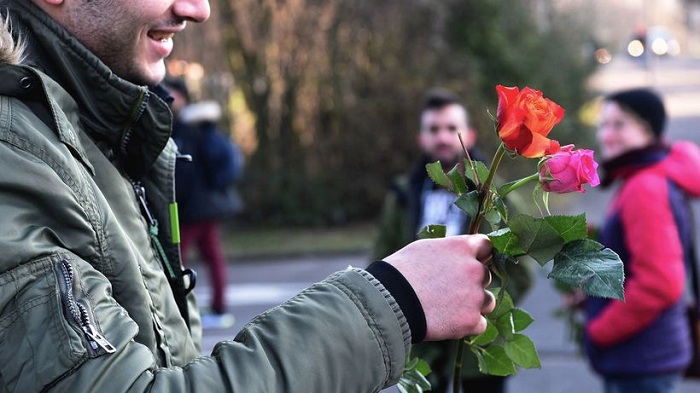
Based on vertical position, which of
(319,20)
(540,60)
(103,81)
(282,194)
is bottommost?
(282,194)

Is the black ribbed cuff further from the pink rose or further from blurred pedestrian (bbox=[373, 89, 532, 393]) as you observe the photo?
blurred pedestrian (bbox=[373, 89, 532, 393])

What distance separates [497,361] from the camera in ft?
5.41

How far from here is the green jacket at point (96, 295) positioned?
1.20m

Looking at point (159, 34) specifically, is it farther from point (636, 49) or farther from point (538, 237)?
point (636, 49)

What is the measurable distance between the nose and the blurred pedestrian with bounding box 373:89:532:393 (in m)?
2.38

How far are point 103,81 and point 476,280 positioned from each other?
2.34 ft

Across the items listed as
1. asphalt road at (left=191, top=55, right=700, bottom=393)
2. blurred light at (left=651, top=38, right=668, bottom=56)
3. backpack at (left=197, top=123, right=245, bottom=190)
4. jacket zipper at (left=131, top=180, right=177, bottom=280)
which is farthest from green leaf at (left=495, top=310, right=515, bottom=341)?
blurred light at (left=651, top=38, right=668, bottom=56)

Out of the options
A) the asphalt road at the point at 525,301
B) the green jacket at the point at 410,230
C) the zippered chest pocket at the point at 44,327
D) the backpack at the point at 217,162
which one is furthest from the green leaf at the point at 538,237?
the backpack at the point at 217,162

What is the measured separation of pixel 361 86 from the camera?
1382 cm

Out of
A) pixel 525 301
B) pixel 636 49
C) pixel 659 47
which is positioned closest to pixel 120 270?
pixel 525 301

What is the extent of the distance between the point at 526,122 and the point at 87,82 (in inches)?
29.0

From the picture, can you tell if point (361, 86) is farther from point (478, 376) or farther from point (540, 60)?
point (478, 376)

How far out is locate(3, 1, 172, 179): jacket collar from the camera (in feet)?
5.16

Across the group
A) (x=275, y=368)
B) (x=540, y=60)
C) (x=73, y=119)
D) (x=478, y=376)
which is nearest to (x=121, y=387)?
(x=275, y=368)
